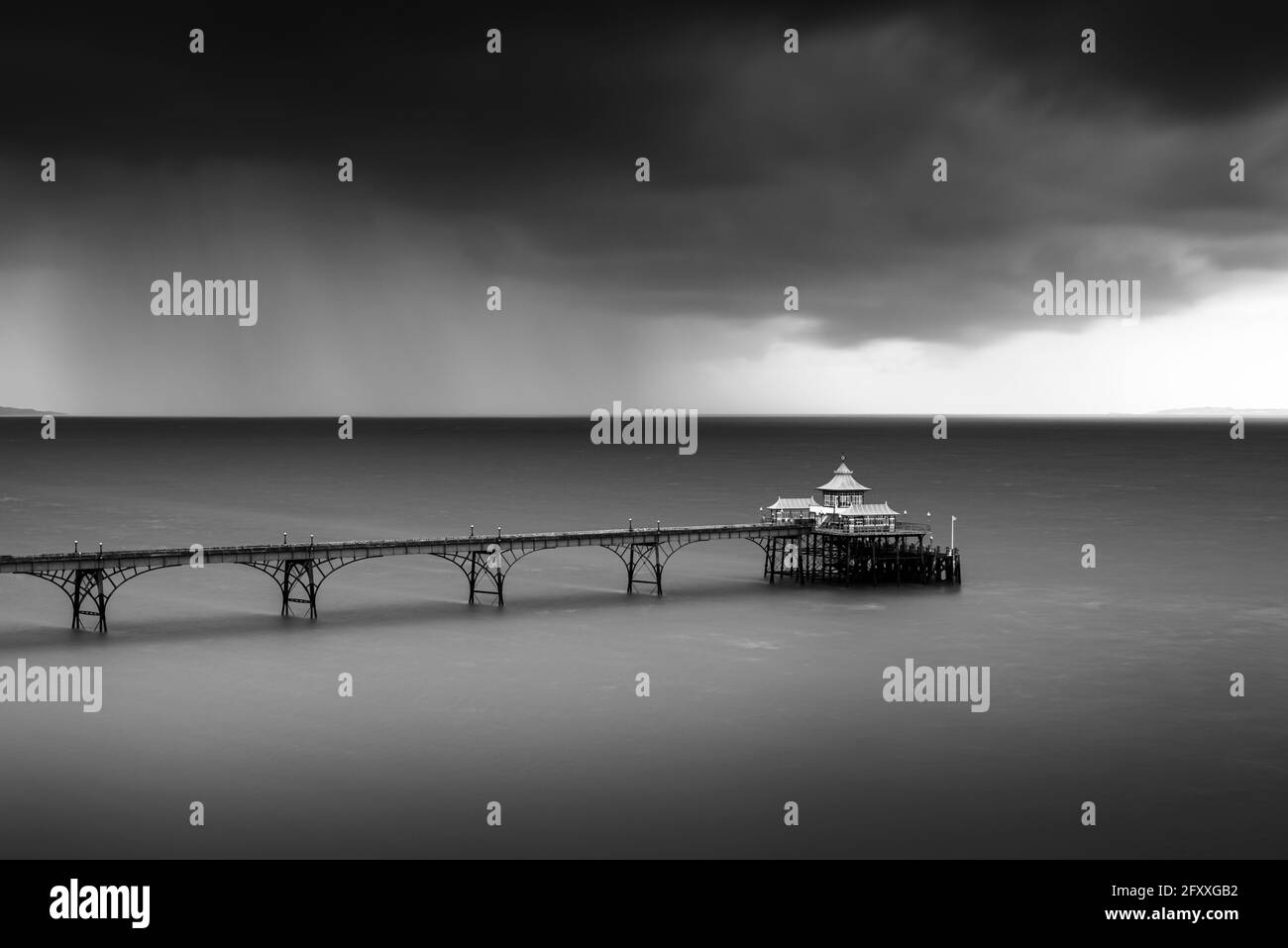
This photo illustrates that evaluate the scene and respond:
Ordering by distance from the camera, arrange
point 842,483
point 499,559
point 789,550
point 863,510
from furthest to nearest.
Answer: point 789,550, point 842,483, point 863,510, point 499,559

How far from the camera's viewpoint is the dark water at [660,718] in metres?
34.0

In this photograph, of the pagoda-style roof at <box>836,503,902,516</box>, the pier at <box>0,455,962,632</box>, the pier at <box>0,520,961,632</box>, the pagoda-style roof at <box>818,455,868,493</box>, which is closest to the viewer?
the pier at <box>0,520,961,632</box>

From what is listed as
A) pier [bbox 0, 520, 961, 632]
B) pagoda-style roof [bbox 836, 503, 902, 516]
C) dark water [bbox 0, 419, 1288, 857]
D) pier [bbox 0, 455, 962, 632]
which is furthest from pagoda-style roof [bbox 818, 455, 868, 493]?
dark water [bbox 0, 419, 1288, 857]

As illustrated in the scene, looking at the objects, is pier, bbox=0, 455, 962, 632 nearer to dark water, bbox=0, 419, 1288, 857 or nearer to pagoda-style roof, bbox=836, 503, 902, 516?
pagoda-style roof, bbox=836, 503, 902, 516

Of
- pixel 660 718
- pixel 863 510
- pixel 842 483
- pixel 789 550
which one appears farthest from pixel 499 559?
pixel 660 718

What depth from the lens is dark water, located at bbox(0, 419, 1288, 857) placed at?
34.0 metres

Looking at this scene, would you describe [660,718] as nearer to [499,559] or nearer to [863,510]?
[499,559]

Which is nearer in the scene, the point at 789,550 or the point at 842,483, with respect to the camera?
the point at 842,483

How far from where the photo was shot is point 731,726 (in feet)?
143

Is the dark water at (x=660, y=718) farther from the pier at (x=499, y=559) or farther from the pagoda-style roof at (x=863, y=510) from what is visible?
the pagoda-style roof at (x=863, y=510)

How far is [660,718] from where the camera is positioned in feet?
147

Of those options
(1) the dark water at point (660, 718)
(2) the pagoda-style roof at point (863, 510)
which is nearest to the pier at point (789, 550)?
(2) the pagoda-style roof at point (863, 510)

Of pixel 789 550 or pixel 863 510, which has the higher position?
pixel 863 510
